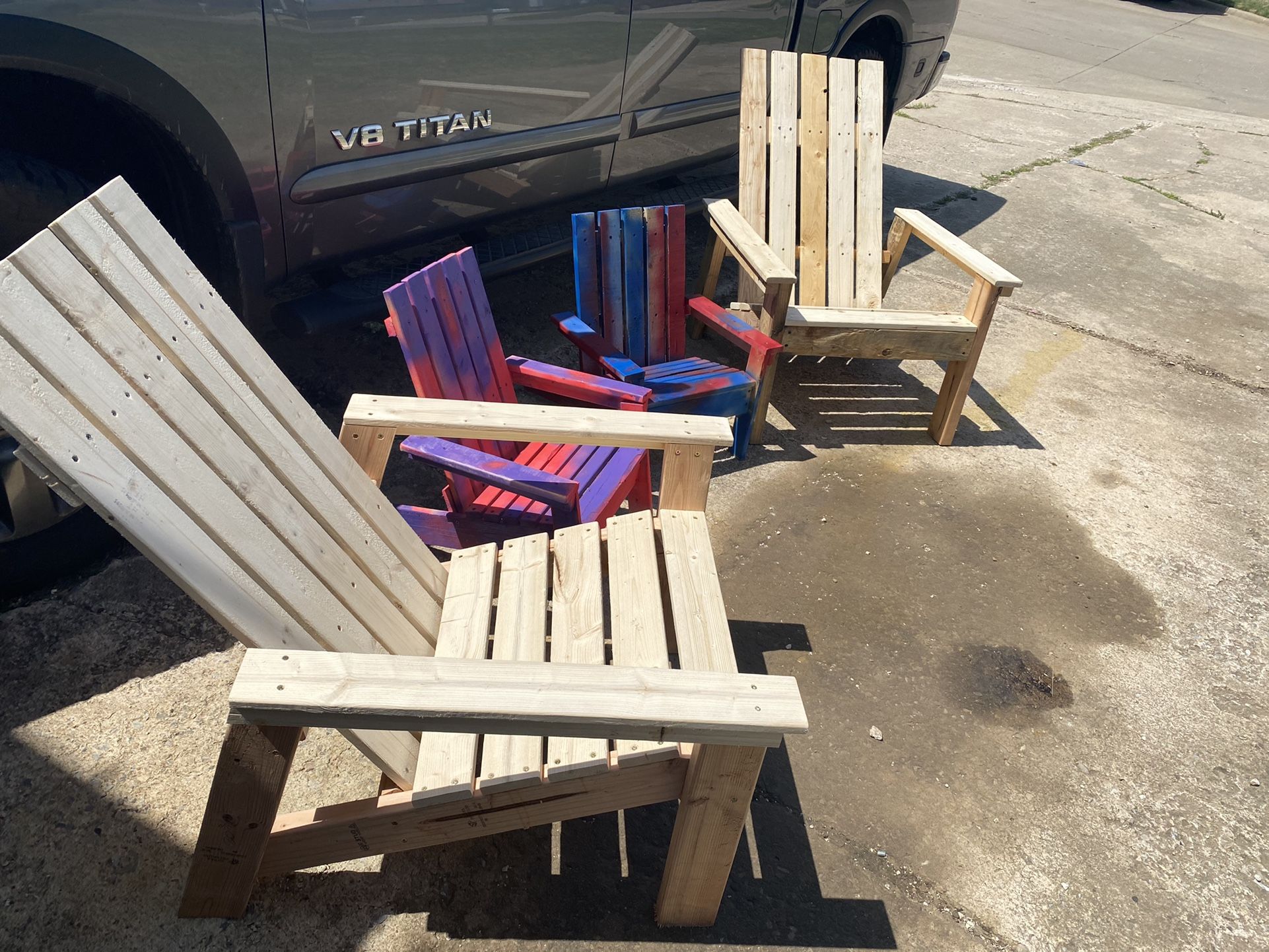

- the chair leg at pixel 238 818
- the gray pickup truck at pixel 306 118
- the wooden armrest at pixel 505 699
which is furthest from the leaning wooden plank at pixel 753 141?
the chair leg at pixel 238 818

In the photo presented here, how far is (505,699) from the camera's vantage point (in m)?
1.59

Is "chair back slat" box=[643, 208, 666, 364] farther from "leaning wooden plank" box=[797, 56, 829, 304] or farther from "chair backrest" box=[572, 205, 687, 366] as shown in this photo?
"leaning wooden plank" box=[797, 56, 829, 304]

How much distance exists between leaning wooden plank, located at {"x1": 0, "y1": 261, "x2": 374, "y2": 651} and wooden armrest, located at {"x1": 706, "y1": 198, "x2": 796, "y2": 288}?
7.51 feet

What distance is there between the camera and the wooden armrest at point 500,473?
2500mm

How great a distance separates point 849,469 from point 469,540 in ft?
5.75

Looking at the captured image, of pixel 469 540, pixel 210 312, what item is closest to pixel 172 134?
pixel 210 312

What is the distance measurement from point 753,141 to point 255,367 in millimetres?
2892

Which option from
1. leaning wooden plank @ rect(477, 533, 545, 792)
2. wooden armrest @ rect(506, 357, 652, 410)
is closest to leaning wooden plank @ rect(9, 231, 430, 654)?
leaning wooden plank @ rect(477, 533, 545, 792)

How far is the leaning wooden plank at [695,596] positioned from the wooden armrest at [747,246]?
147cm

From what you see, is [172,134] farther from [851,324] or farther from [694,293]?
[694,293]

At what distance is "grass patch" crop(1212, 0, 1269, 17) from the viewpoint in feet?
55.3

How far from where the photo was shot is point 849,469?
12.6 feet

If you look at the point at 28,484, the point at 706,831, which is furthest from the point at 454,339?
the point at 706,831

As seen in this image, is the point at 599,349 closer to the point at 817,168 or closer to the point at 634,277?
the point at 634,277
